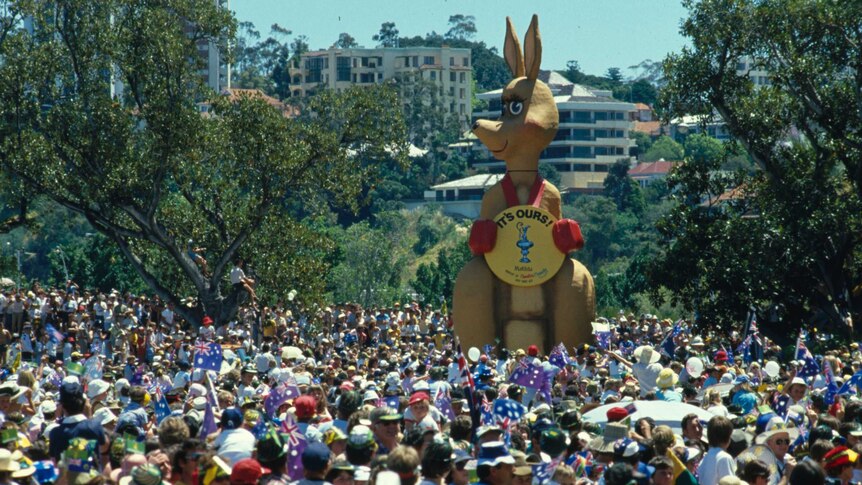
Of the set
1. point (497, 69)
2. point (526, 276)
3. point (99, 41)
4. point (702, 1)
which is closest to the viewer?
point (526, 276)

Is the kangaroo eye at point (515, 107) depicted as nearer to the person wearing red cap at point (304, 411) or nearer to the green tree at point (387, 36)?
the person wearing red cap at point (304, 411)

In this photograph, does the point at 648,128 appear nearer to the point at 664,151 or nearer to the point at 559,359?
the point at 664,151

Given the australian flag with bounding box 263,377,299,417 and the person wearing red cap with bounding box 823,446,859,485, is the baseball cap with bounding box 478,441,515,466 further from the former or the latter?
the australian flag with bounding box 263,377,299,417

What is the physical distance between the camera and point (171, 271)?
3506cm

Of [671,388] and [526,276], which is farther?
[526,276]

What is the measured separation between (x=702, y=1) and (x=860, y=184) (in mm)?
4377

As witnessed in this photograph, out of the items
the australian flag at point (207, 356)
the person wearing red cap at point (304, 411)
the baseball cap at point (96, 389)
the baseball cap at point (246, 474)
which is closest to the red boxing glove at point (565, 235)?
the australian flag at point (207, 356)

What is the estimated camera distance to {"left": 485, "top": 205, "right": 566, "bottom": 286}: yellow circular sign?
26.8m

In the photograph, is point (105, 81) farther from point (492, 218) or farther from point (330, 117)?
point (492, 218)

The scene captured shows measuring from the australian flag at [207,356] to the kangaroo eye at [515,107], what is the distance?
1123 cm

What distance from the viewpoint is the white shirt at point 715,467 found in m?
10.2

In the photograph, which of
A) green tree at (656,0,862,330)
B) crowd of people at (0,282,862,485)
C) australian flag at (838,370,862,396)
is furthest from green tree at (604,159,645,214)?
australian flag at (838,370,862,396)

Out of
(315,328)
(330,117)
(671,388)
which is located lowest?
(315,328)

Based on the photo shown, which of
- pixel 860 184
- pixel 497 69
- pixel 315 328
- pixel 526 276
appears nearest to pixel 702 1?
pixel 860 184
